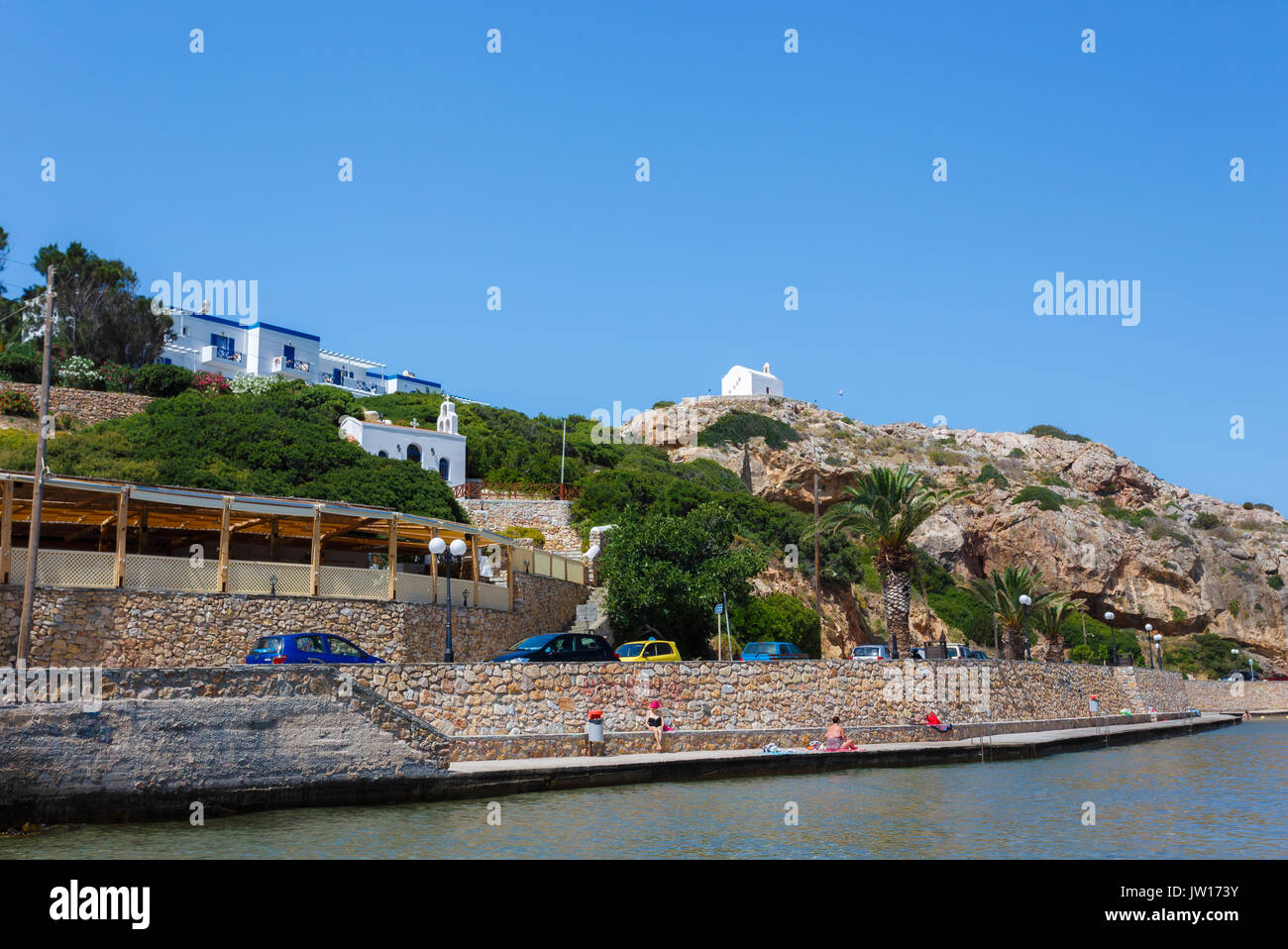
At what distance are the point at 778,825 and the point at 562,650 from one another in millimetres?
9098

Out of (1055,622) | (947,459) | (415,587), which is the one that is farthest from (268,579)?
(947,459)

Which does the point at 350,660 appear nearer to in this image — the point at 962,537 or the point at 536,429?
the point at 536,429

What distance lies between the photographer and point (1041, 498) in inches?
3004

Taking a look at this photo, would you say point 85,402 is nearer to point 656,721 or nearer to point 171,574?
point 171,574

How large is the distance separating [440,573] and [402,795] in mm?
13053

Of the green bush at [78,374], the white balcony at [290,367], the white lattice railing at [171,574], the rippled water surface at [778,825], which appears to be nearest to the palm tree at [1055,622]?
the rippled water surface at [778,825]

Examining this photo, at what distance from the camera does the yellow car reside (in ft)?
87.8

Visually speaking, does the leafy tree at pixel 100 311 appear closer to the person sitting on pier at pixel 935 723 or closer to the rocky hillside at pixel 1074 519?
the rocky hillside at pixel 1074 519

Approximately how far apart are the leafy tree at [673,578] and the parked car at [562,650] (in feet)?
28.5

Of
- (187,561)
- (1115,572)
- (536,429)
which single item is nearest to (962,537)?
(1115,572)

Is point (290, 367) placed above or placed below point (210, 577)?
above

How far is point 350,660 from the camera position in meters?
20.5
